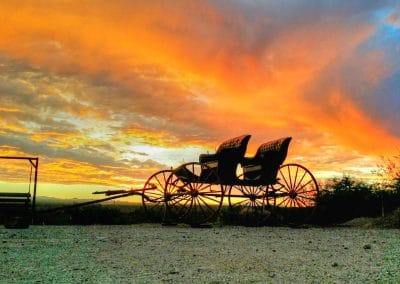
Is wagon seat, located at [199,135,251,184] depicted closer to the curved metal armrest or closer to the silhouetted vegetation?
the curved metal armrest

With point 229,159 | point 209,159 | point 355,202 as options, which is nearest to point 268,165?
point 229,159

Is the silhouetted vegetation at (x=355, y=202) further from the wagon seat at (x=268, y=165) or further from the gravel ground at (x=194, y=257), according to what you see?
the gravel ground at (x=194, y=257)

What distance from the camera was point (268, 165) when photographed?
1448cm

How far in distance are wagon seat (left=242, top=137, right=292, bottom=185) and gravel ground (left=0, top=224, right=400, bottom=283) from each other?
118 inches

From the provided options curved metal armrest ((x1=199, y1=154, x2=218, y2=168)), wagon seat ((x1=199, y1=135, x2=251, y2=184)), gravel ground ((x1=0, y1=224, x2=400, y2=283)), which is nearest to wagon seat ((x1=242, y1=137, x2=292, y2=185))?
wagon seat ((x1=199, y1=135, x2=251, y2=184))

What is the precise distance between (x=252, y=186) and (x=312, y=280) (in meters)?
8.82

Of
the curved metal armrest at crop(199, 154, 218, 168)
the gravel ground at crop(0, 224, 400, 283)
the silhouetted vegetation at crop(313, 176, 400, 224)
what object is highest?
the curved metal armrest at crop(199, 154, 218, 168)

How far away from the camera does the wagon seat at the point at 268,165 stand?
1443 centimetres

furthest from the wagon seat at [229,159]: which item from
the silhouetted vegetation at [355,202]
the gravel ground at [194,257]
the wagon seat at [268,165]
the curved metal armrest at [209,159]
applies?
the silhouetted vegetation at [355,202]

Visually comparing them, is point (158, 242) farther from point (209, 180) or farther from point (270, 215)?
point (270, 215)

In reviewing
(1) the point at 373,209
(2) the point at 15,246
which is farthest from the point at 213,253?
(1) the point at 373,209

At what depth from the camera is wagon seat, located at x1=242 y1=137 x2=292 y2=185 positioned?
14.4 m

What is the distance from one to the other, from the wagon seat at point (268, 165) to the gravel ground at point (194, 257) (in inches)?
118

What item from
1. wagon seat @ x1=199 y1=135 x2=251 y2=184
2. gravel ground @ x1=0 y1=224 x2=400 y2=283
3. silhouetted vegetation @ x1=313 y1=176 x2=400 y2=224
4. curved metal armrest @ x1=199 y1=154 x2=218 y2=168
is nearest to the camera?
gravel ground @ x1=0 y1=224 x2=400 y2=283
